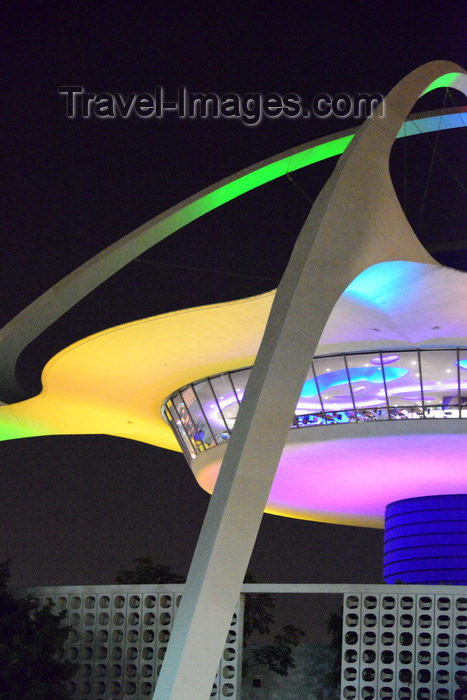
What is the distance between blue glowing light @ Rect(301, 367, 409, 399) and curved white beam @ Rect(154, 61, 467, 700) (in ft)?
26.6

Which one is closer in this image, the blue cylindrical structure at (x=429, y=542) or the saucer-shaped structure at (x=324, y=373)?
the saucer-shaped structure at (x=324, y=373)

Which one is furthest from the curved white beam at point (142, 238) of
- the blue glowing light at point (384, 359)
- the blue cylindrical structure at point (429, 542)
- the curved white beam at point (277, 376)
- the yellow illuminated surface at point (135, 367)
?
the blue cylindrical structure at point (429, 542)

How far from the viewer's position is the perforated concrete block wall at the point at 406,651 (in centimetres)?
3194

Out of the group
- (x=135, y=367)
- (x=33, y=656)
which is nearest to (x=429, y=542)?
(x=135, y=367)

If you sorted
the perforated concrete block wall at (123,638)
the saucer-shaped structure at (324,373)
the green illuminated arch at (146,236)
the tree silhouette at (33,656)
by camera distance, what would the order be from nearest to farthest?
the saucer-shaped structure at (324,373) < the green illuminated arch at (146,236) < the tree silhouette at (33,656) < the perforated concrete block wall at (123,638)

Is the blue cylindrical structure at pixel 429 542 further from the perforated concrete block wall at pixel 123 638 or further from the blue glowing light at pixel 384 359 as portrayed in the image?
the blue glowing light at pixel 384 359

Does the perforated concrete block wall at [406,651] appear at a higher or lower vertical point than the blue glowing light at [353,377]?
lower

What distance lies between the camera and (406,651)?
32.5 m

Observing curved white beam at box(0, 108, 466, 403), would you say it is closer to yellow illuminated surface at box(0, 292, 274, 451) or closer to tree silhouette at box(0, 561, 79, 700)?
yellow illuminated surface at box(0, 292, 274, 451)

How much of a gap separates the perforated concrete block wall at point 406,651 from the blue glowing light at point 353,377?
6866mm

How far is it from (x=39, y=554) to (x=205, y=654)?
146 ft

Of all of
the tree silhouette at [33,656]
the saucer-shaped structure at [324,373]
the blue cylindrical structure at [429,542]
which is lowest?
the tree silhouette at [33,656]

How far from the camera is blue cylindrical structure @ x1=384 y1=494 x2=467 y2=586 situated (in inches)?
1481

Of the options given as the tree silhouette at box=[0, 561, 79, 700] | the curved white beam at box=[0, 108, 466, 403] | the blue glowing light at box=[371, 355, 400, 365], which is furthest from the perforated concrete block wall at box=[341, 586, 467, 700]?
the curved white beam at box=[0, 108, 466, 403]
